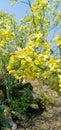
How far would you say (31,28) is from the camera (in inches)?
512

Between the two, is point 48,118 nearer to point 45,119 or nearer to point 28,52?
point 45,119

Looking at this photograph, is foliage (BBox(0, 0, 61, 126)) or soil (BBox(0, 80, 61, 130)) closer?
foliage (BBox(0, 0, 61, 126))

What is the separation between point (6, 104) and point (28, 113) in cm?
75

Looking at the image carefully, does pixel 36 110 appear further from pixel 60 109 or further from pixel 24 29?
pixel 24 29

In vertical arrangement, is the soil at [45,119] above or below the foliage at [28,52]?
below

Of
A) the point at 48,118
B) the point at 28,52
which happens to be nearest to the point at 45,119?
the point at 48,118

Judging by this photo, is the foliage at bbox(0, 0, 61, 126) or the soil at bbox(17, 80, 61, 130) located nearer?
the foliage at bbox(0, 0, 61, 126)

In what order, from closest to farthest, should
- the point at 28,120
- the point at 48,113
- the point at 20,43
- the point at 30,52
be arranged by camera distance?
1. the point at 30,52
2. the point at 28,120
3. the point at 48,113
4. the point at 20,43

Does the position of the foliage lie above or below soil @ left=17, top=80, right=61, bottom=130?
above

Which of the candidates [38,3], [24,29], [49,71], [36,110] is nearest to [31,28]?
[24,29]

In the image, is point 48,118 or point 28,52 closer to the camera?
point 28,52

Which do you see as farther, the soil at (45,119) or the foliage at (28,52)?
the soil at (45,119)

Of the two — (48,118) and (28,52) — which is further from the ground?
(28,52)

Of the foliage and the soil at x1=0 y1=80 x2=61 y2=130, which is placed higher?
the foliage
